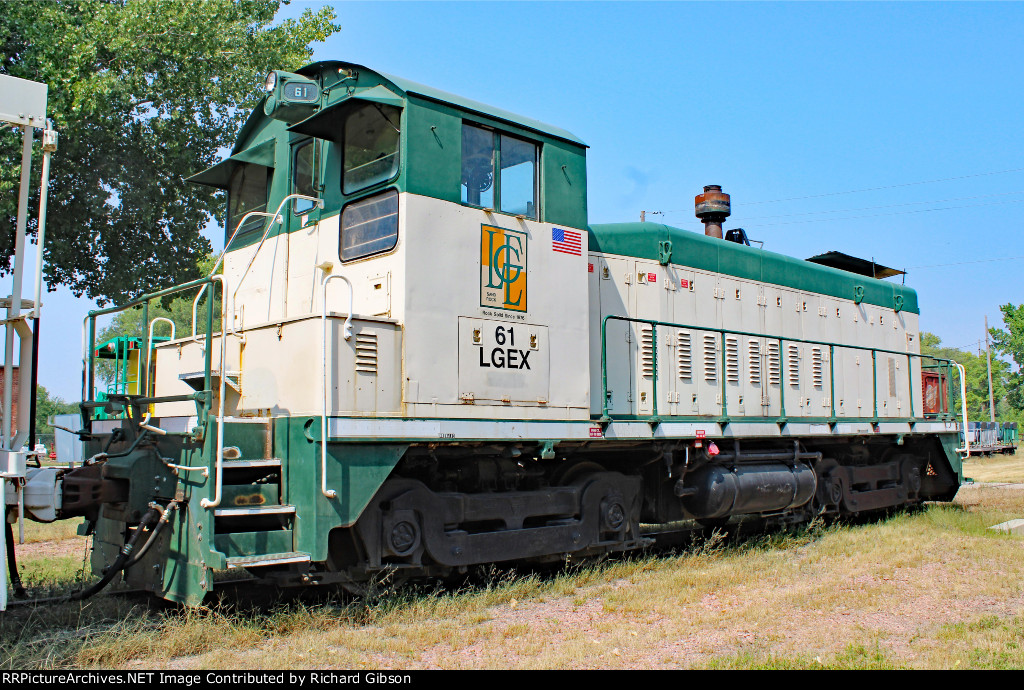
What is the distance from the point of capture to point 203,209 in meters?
18.6

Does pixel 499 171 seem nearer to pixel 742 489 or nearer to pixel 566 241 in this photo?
pixel 566 241

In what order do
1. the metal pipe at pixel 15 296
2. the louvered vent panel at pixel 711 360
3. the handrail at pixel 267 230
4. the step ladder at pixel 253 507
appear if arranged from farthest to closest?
the louvered vent panel at pixel 711 360 → the handrail at pixel 267 230 → the step ladder at pixel 253 507 → the metal pipe at pixel 15 296

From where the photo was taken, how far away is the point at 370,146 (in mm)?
6625

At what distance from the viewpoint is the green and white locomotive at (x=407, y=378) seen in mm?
5742

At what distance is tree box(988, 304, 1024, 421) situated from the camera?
6006 cm

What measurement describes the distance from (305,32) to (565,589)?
54.2 feet

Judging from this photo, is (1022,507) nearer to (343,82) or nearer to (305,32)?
(343,82)

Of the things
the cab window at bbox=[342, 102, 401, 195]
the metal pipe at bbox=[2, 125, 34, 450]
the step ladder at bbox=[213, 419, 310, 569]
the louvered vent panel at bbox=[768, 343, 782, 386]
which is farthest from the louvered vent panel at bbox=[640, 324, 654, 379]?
the metal pipe at bbox=[2, 125, 34, 450]

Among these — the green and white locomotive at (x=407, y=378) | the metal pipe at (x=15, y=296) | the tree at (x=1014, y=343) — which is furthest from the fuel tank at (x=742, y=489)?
the tree at (x=1014, y=343)

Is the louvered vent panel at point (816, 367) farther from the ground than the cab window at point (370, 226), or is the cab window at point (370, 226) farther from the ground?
the cab window at point (370, 226)

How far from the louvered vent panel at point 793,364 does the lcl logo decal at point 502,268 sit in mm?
5015

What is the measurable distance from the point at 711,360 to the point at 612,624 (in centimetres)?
427

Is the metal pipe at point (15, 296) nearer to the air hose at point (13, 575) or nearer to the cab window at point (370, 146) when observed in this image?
the air hose at point (13, 575)

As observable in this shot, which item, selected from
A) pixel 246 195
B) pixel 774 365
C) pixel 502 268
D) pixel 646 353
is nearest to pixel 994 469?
pixel 774 365
